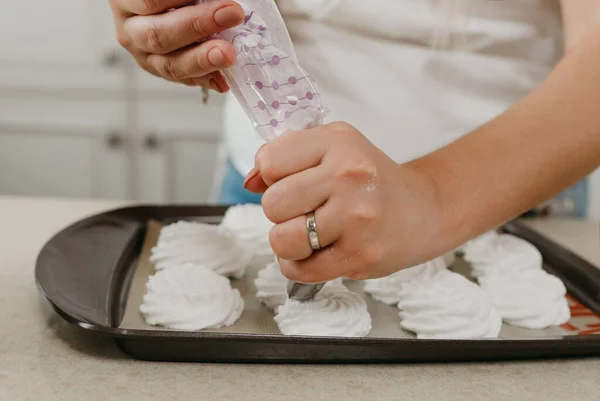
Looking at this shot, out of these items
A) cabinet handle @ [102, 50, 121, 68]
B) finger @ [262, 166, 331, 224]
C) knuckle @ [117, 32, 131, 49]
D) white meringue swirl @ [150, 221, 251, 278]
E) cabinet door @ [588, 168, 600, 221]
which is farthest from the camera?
cabinet handle @ [102, 50, 121, 68]

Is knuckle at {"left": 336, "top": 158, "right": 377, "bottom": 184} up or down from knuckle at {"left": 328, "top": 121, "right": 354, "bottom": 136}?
down

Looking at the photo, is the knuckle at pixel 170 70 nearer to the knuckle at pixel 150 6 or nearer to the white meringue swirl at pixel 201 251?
the knuckle at pixel 150 6

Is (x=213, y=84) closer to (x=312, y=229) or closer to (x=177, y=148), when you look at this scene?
(x=312, y=229)

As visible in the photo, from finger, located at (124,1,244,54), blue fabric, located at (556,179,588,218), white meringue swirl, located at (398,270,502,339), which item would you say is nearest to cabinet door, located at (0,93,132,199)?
blue fabric, located at (556,179,588,218)

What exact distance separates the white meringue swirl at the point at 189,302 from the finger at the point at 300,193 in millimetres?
229

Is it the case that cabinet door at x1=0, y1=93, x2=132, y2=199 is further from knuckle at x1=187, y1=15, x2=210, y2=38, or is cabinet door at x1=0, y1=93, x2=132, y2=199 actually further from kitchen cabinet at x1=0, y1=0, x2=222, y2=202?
knuckle at x1=187, y1=15, x2=210, y2=38

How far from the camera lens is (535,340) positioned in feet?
2.37

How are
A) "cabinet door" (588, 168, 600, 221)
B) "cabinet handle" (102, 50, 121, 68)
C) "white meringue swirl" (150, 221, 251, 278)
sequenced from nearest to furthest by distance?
"white meringue swirl" (150, 221, 251, 278)
"cabinet door" (588, 168, 600, 221)
"cabinet handle" (102, 50, 121, 68)

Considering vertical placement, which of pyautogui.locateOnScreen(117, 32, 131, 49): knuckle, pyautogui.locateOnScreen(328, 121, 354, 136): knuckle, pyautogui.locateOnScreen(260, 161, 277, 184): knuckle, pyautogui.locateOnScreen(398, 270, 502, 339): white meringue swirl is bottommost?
pyautogui.locateOnScreen(398, 270, 502, 339): white meringue swirl

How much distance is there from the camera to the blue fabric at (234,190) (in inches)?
52.1

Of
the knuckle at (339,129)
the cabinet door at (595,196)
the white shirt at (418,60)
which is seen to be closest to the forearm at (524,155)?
the knuckle at (339,129)

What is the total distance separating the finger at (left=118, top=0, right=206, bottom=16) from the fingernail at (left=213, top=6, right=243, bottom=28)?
0.08m

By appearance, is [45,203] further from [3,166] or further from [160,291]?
[3,166]

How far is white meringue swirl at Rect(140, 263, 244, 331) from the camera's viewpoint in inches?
31.7
